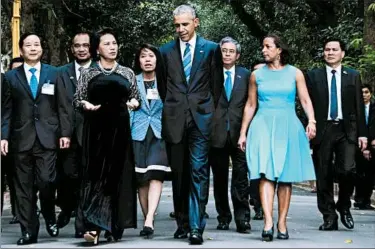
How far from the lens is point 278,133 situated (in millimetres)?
10719

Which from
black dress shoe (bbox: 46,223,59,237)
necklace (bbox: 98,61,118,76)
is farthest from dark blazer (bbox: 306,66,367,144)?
black dress shoe (bbox: 46,223,59,237)

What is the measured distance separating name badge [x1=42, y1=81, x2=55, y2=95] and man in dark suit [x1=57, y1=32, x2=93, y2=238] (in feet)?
1.03

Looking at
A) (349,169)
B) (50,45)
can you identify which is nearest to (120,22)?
(50,45)

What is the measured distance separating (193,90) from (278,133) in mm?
1054

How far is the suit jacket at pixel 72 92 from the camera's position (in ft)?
38.2

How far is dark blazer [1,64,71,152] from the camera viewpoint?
423 inches

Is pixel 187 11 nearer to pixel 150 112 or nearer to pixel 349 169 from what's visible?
pixel 150 112

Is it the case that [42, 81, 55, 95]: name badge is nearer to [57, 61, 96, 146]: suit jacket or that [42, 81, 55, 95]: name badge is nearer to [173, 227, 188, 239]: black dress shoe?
[57, 61, 96, 146]: suit jacket

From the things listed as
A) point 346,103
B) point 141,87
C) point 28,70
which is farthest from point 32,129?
point 346,103

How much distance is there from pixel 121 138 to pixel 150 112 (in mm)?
983

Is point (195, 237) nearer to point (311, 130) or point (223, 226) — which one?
point (311, 130)

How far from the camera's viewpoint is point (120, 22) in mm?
34031

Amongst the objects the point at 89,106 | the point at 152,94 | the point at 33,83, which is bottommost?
the point at 89,106

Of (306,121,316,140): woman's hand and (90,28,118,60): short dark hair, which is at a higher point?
(90,28,118,60): short dark hair
